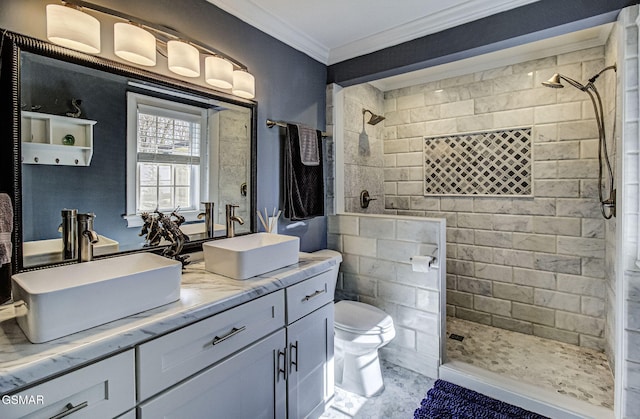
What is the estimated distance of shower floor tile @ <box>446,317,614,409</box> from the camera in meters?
2.05

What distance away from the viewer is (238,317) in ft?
4.16

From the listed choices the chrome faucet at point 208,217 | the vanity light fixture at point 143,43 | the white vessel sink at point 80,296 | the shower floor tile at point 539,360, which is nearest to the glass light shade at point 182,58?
the vanity light fixture at point 143,43

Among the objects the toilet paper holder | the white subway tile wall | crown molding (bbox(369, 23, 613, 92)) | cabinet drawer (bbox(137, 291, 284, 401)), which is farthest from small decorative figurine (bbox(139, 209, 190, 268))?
the white subway tile wall

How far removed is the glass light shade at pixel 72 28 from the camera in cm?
121

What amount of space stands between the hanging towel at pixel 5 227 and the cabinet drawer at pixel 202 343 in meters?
0.53

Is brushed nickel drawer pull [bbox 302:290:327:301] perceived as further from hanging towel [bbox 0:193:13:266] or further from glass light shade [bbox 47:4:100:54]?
glass light shade [bbox 47:4:100:54]

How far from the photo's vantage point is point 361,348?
79.3 inches

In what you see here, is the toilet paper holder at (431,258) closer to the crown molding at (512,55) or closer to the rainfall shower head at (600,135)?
the rainfall shower head at (600,135)

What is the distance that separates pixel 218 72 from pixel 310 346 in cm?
154

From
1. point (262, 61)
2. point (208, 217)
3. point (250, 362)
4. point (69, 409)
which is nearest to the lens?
point (69, 409)

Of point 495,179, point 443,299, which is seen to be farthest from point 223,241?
point 495,179

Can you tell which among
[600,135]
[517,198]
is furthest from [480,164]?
[600,135]

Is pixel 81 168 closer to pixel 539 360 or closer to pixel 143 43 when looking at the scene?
pixel 143 43

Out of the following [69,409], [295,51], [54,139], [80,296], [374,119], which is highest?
[295,51]
